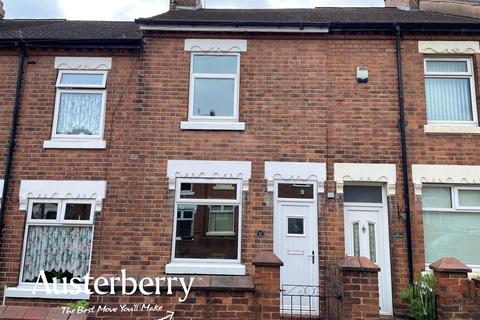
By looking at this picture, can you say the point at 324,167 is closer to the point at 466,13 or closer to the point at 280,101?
the point at 280,101

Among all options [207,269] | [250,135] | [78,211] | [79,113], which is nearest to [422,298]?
[207,269]

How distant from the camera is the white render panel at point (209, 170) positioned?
8047 millimetres

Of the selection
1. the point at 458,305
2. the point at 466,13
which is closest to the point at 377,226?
the point at 458,305

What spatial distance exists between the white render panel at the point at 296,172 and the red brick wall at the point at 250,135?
0.13m

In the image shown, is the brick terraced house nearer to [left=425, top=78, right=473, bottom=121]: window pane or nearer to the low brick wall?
[left=425, top=78, right=473, bottom=121]: window pane

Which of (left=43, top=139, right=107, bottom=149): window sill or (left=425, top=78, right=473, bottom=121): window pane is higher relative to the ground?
(left=425, top=78, right=473, bottom=121): window pane

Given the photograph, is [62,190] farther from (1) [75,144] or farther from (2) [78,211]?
(1) [75,144]

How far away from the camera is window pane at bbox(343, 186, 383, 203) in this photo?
26.8 feet

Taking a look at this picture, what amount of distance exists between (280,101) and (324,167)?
159 cm

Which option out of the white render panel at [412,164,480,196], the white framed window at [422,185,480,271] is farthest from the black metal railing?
the white render panel at [412,164,480,196]

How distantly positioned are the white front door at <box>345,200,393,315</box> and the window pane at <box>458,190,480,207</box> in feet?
4.87

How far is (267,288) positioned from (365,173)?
152 inches

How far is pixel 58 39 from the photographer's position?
28.4ft

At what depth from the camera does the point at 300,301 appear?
24.7 ft
